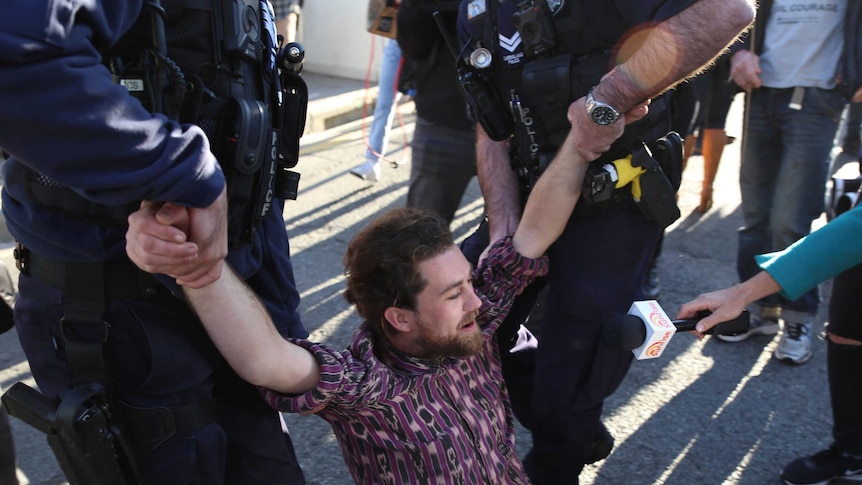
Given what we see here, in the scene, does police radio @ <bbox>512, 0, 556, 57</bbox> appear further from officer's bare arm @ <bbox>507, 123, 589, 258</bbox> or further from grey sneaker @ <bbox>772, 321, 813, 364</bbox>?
grey sneaker @ <bbox>772, 321, 813, 364</bbox>

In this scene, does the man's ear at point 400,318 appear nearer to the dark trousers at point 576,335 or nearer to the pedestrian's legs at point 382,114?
the dark trousers at point 576,335

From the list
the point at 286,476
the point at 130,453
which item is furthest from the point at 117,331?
A: the point at 286,476

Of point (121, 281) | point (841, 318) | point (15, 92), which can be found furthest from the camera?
point (841, 318)

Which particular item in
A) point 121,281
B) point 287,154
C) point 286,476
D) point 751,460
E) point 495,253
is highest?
point 287,154

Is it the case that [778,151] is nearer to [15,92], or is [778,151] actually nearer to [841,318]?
[841,318]

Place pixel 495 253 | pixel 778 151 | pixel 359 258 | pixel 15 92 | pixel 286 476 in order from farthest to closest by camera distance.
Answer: pixel 778 151 → pixel 495 253 → pixel 359 258 → pixel 286 476 → pixel 15 92

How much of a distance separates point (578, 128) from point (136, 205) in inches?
41.9

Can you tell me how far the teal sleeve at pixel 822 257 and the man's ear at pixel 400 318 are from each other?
3.11 ft

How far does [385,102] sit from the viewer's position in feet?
17.7

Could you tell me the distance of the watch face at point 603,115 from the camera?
1.87 metres

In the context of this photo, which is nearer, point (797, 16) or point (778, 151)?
point (797, 16)

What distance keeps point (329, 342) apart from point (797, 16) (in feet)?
8.06

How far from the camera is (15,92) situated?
1.09m

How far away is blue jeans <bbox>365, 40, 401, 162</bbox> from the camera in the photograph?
528 centimetres
